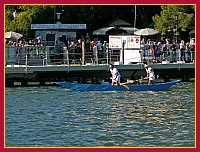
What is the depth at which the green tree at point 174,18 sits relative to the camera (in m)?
49.3

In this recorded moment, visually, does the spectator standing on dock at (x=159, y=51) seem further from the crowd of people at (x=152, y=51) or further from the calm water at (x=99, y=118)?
the calm water at (x=99, y=118)

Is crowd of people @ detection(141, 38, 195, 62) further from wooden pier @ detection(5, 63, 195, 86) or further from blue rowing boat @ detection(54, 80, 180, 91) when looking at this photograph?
blue rowing boat @ detection(54, 80, 180, 91)

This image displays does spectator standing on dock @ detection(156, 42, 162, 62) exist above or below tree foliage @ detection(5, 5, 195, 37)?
below

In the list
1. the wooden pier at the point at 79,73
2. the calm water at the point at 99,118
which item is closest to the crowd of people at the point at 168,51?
the wooden pier at the point at 79,73

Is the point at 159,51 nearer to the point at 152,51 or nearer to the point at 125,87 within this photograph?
the point at 152,51

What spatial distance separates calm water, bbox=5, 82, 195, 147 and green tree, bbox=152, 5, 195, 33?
1482 centimetres

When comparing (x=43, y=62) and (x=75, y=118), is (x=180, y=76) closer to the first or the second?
(x=43, y=62)

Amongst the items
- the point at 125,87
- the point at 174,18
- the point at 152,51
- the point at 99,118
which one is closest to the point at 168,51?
the point at 152,51

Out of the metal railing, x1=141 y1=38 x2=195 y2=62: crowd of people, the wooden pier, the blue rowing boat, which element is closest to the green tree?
x1=141 y1=38 x2=195 y2=62: crowd of people

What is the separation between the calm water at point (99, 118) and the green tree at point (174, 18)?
14.8 metres

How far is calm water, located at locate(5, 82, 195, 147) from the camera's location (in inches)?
744

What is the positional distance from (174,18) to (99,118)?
89.0 ft

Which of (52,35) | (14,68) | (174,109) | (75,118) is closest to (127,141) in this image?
(75,118)

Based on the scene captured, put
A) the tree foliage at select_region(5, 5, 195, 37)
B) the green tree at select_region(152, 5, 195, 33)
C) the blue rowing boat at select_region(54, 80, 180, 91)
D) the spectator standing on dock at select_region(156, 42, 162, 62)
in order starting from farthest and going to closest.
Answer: the tree foliage at select_region(5, 5, 195, 37) < the green tree at select_region(152, 5, 195, 33) < the spectator standing on dock at select_region(156, 42, 162, 62) < the blue rowing boat at select_region(54, 80, 180, 91)
